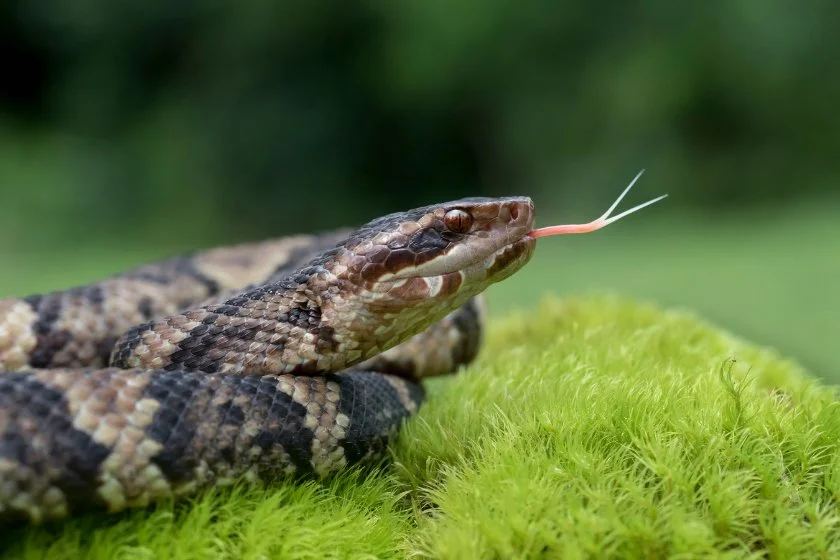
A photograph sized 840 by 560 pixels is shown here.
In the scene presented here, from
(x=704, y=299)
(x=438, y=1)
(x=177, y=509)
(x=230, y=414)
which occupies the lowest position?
(x=704, y=299)

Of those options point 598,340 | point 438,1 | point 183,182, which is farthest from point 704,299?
point 183,182

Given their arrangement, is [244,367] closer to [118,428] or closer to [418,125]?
[118,428]

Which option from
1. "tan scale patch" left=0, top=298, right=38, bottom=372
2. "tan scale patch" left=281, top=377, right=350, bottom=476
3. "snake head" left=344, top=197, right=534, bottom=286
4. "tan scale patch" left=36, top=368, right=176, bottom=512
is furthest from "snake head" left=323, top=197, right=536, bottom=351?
"tan scale patch" left=0, top=298, right=38, bottom=372

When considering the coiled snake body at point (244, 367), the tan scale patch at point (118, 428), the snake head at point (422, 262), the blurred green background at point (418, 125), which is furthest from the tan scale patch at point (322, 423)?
the blurred green background at point (418, 125)

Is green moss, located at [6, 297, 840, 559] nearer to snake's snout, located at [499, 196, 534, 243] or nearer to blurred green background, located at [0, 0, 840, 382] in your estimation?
snake's snout, located at [499, 196, 534, 243]

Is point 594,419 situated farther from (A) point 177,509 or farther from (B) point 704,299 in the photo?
(B) point 704,299

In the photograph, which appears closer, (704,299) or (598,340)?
(598,340)

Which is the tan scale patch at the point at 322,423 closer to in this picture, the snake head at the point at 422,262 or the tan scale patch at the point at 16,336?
the snake head at the point at 422,262

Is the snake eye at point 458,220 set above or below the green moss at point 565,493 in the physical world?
above
